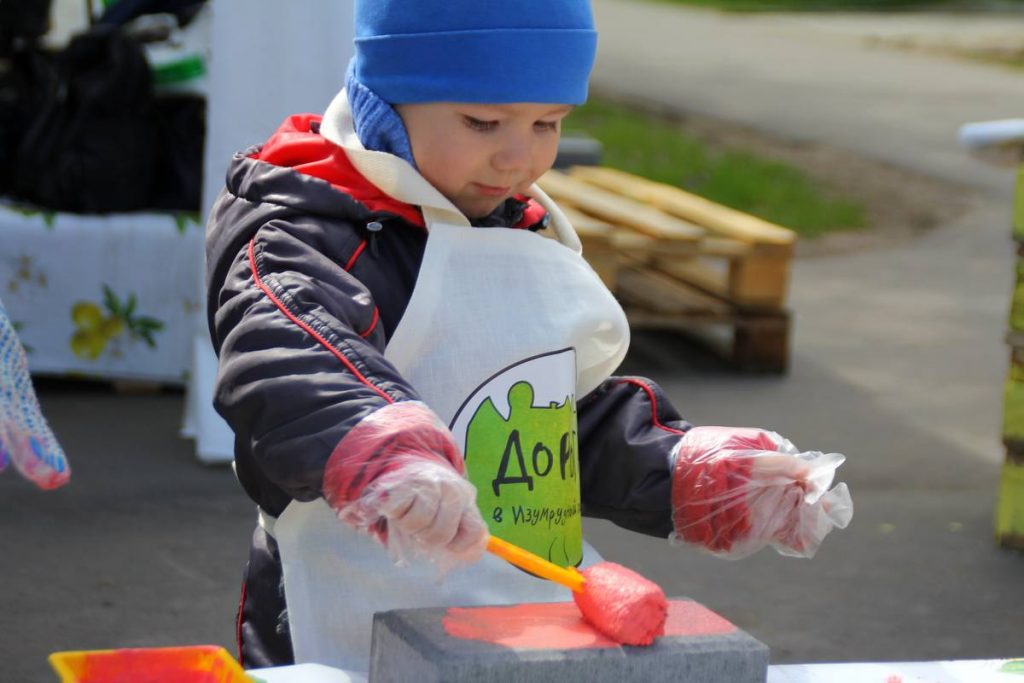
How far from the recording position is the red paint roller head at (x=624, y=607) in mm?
1667

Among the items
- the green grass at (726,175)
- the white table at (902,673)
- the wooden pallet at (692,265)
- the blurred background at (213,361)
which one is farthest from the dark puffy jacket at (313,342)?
the green grass at (726,175)

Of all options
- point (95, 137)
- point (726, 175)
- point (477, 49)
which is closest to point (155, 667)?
point (477, 49)

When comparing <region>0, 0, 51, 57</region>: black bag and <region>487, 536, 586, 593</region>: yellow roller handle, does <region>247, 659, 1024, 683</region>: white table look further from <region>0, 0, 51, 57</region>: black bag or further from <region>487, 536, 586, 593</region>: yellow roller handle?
<region>0, 0, 51, 57</region>: black bag

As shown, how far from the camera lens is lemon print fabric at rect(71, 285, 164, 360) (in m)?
4.98

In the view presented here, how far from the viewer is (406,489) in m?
1.59

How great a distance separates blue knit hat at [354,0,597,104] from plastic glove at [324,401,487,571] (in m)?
0.44

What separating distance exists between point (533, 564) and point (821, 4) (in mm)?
18092

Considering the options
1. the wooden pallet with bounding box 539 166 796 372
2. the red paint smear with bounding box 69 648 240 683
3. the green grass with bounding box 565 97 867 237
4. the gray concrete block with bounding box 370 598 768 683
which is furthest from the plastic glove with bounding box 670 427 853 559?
the green grass with bounding box 565 97 867 237

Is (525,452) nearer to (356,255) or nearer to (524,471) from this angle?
(524,471)

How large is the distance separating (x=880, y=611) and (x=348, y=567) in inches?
80.1

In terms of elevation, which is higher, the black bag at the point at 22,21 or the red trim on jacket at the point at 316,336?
the red trim on jacket at the point at 316,336

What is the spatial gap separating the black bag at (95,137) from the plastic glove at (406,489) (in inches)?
139

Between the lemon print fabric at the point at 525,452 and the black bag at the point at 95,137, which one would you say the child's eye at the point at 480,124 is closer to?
the lemon print fabric at the point at 525,452

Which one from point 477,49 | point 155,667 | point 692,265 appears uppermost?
point 477,49
